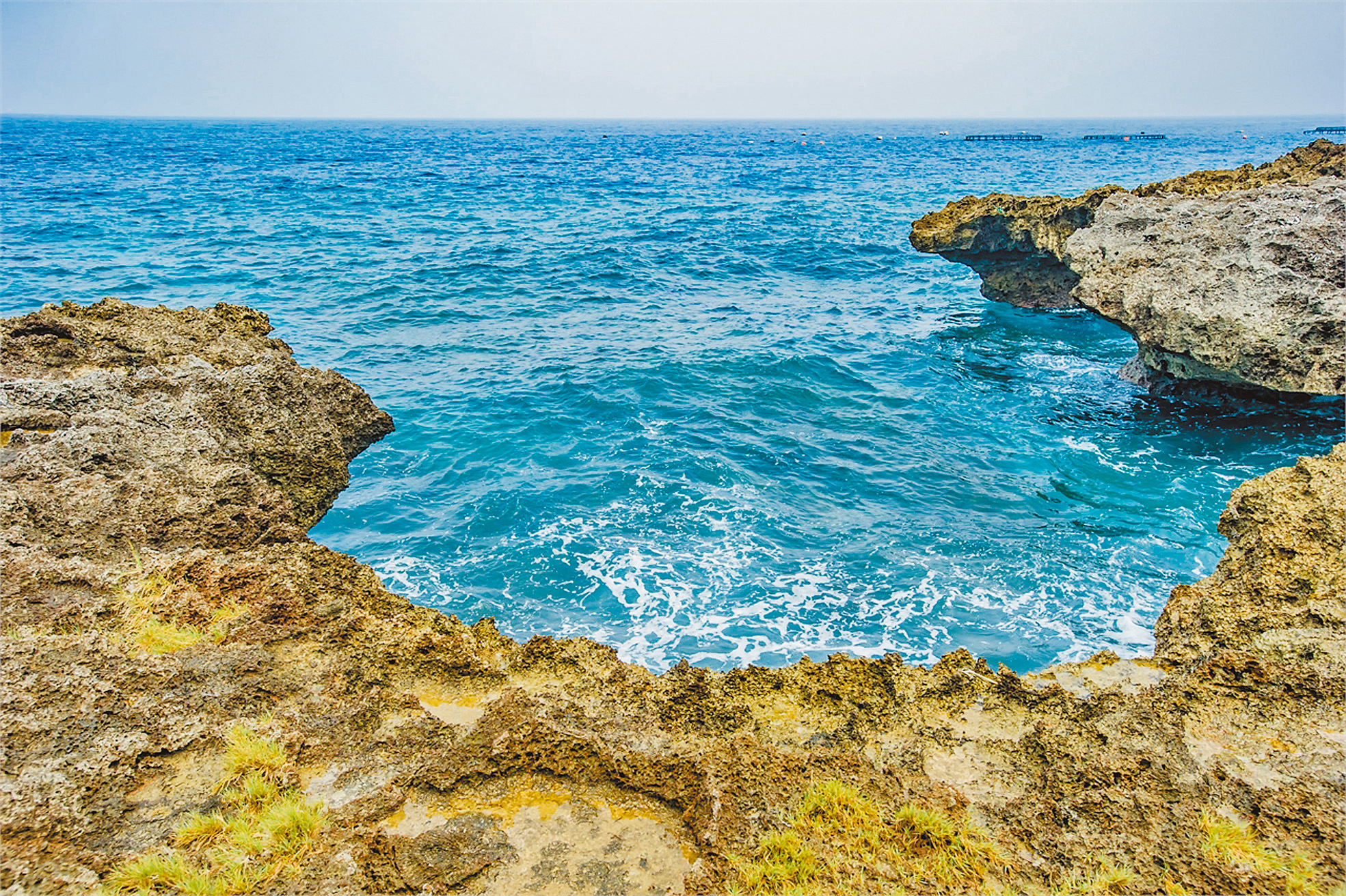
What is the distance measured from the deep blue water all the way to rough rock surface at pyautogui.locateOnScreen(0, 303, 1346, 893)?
4.48 m

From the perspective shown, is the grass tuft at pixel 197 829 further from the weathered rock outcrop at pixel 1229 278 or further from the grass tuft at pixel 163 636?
the weathered rock outcrop at pixel 1229 278

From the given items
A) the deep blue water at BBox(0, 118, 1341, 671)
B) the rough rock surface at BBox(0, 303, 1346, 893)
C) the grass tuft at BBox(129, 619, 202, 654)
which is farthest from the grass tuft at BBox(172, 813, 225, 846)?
the deep blue water at BBox(0, 118, 1341, 671)

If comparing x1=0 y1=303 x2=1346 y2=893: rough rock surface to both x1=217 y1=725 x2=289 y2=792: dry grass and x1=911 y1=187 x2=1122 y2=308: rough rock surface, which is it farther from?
x1=911 y1=187 x2=1122 y2=308: rough rock surface

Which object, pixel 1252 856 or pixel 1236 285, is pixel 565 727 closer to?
pixel 1252 856

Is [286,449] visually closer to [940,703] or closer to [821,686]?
[821,686]

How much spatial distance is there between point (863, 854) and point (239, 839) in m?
4.10

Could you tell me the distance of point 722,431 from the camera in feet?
58.3

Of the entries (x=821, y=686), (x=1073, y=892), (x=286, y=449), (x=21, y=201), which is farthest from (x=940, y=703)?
(x=21, y=201)

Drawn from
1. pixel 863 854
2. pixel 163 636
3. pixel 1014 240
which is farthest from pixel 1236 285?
pixel 163 636

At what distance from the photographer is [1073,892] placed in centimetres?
442

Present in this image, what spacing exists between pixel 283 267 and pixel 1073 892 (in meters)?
35.7

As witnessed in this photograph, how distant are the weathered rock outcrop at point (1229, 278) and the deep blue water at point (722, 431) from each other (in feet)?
6.45

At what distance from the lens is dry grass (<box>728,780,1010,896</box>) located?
4.42m

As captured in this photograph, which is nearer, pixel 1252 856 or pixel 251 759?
pixel 1252 856
